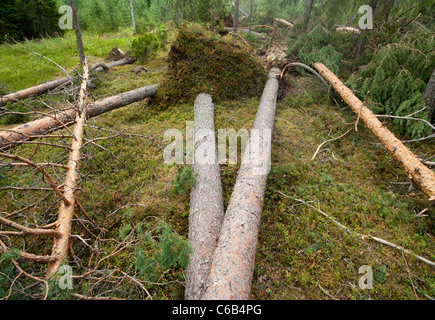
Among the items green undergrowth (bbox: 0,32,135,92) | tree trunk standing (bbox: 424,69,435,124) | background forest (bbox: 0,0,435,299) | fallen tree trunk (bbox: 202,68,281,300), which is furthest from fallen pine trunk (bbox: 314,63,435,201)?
green undergrowth (bbox: 0,32,135,92)

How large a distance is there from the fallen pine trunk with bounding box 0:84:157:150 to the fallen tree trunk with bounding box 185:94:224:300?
7.77ft

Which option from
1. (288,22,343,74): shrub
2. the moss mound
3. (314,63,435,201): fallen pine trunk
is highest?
(288,22,343,74): shrub

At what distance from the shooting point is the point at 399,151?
366 cm

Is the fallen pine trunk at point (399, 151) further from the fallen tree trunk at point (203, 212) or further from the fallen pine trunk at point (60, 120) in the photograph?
the fallen pine trunk at point (60, 120)

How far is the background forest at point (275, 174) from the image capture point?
97.3 inches

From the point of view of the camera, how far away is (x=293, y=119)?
19.6 feet

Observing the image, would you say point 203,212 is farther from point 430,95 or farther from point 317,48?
point 317,48

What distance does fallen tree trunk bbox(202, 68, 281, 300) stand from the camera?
2059 millimetres

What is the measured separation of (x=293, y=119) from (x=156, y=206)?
4587 mm

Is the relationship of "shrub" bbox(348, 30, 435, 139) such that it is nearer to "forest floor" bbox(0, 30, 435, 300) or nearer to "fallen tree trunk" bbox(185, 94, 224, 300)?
"forest floor" bbox(0, 30, 435, 300)

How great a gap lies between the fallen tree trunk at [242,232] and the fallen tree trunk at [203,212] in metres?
0.18
